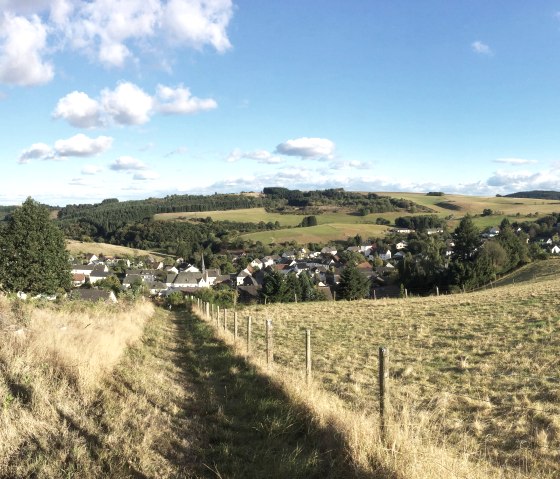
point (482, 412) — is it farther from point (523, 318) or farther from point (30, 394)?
point (523, 318)

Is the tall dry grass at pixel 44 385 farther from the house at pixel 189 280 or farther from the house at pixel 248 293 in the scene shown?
the house at pixel 189 280

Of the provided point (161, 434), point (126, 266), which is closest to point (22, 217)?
point (161, 434)

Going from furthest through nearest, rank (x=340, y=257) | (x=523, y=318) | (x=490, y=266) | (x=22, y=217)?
(x=340, y=257) < (x=490, y=266) < (x=22, y=217) < (x=523, y=318)

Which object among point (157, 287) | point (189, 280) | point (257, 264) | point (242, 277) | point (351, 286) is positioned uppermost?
point (351, 286)

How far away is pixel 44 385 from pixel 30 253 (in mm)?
31124

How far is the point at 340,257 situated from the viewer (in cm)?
11100

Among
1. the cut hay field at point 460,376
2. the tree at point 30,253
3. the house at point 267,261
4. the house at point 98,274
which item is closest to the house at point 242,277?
the house at point 267,261

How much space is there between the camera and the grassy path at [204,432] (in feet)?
15.0

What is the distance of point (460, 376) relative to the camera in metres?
9.86

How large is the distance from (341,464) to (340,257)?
108 m

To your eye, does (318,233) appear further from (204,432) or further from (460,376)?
(204,432)

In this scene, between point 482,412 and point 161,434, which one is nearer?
point 161,434

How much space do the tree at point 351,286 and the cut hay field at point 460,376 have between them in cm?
3352

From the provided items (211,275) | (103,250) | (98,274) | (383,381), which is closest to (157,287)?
(211,275)
